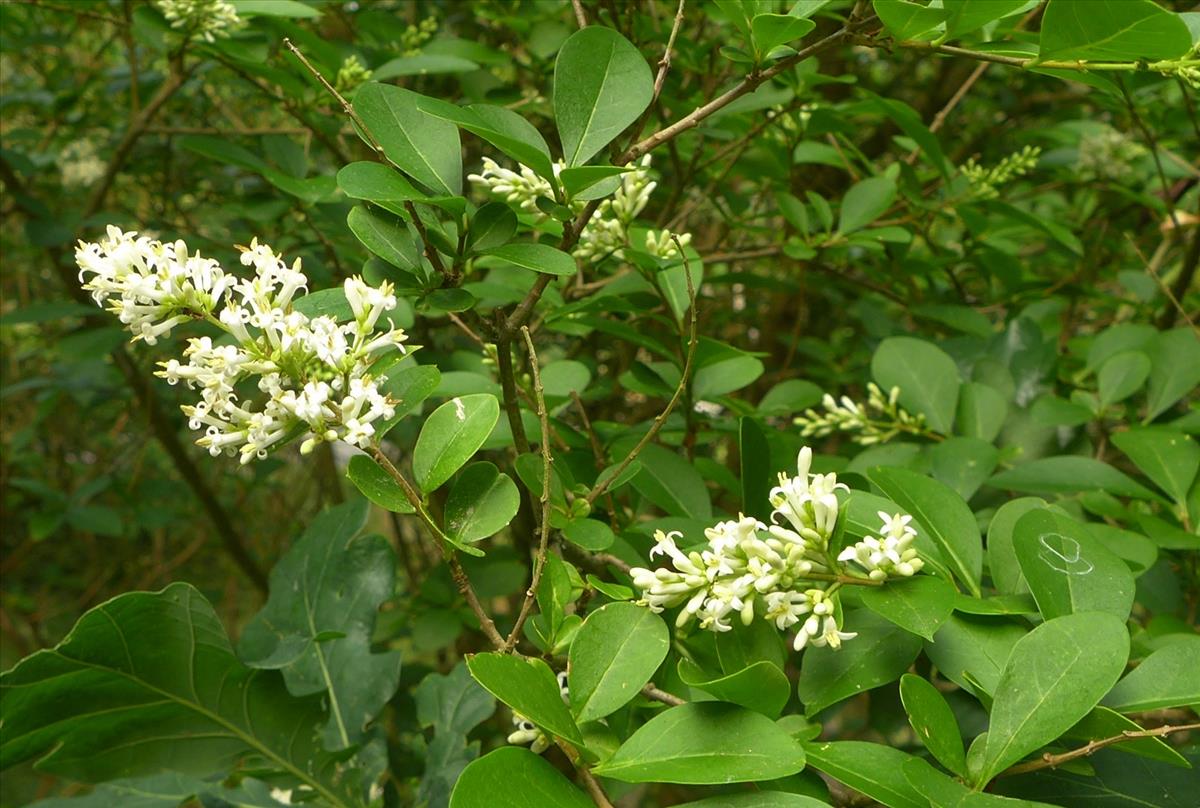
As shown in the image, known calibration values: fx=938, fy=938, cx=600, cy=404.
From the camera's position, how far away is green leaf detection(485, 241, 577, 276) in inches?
28.6

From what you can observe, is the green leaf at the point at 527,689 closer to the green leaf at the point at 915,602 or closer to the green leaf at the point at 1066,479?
the green leaf at the point at 915,602

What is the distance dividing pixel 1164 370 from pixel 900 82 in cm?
160

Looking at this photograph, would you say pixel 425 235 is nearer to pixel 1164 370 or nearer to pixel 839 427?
pixel 839 427

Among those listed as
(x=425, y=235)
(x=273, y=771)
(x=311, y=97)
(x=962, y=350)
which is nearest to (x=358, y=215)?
(x=425, y=235)

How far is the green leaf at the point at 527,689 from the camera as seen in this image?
0.59 meters

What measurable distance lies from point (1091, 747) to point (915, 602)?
0.14m

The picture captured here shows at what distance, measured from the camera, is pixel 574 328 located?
1138 millimetres

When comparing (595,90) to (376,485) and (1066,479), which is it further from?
(1066,479)

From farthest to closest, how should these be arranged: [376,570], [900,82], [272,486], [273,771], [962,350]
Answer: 1. [272,486]
2. [900,82]
3. [962,350]
4. [376,570]
5. [273,771]

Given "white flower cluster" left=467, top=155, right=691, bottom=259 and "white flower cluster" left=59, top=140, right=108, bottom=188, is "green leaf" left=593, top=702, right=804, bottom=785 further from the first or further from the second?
"white flower cluster" left=59, top=140, right=108, bottom=188

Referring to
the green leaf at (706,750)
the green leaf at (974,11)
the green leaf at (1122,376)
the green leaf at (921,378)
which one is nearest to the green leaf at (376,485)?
the green leaf at (706,750)

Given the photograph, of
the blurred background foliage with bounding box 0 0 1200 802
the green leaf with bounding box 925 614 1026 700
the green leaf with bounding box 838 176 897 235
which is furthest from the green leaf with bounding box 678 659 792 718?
the green leaf with bounding box 838 176 897 235

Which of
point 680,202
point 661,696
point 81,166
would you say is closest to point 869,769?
point 661,696

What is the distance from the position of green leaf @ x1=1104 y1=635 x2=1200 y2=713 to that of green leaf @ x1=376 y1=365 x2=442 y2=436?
0.56m
